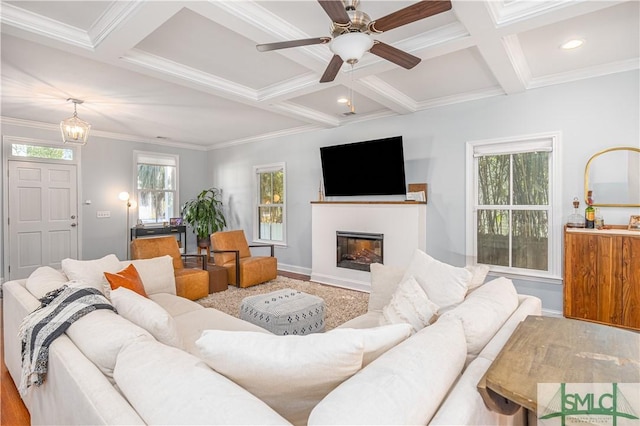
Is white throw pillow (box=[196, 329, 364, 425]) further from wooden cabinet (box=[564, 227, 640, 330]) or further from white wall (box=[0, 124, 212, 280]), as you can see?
white wall (box=[0, 124, 212, 280])

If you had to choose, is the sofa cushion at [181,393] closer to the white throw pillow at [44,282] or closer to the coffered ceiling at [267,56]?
the white throw pillow at [44,282]

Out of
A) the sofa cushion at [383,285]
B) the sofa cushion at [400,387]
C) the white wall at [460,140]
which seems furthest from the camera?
the white wall at [460,140]

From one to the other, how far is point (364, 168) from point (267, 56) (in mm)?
2379

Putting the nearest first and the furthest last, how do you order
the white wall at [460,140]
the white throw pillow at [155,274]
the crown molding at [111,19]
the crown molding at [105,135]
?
the crown molding at [111,19] < the white throw pillow at [155,274] < the white wall at [460,140] < the crown molding at [105,135]

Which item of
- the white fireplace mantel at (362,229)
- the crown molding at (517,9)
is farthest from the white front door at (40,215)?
the crown molding at (517,9)

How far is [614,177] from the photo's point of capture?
330 cm

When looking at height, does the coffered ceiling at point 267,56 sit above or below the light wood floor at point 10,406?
above

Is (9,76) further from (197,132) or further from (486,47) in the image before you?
(486,47)

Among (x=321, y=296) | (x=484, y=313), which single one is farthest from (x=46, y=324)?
(x=321, y=296)

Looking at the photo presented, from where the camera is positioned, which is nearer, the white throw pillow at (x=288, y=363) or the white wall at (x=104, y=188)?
the white throw pillow at (x=288, y=363)

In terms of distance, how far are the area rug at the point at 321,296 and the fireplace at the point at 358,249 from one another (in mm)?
438

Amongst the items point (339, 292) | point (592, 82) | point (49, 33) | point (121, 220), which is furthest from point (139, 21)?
point (121, 220)

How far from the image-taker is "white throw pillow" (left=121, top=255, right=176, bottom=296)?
3.03 meters

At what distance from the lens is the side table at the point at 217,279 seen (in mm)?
4469
